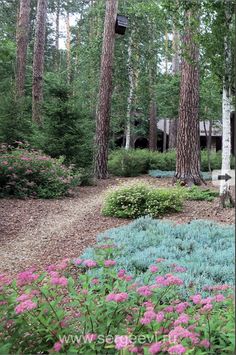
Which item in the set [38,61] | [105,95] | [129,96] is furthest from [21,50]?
[129,96]

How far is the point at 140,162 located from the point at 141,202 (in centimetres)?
803

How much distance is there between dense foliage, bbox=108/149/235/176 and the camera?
14.0 meters

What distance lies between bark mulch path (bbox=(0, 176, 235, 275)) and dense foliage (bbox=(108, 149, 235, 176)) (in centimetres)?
532

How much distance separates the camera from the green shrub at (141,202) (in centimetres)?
650

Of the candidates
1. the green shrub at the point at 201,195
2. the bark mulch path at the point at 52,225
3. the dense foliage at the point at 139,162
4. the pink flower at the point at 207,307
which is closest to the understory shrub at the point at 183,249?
the bark mulch path at the point at 52,225

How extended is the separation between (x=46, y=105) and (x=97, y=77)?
24.5ft

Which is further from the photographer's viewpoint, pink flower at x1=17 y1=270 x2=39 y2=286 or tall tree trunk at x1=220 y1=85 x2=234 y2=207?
tall tree trunk at x1=220 y1=85 x2=234 y2=207

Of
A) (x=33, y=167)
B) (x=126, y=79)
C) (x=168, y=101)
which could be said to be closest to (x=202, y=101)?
(x=168, y=101)

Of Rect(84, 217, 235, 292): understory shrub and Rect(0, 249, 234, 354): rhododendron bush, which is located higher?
Rect(0, 249, 234, 354): rhododendron bush

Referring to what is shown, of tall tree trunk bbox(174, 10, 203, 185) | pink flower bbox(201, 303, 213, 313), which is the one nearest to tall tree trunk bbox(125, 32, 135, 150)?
tall tree trunk bbox(174, 10, 203, 185)

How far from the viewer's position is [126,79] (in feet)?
56.2

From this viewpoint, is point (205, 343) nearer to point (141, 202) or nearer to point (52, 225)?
point (52, 225)

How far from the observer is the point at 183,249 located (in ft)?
14.2

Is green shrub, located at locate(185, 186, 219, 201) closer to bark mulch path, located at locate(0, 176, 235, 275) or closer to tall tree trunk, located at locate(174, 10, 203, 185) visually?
bark mulch path, located at locate(0, 176, 235, 275)
